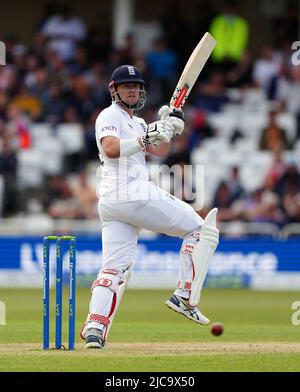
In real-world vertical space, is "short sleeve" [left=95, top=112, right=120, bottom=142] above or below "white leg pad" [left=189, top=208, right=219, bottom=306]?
above

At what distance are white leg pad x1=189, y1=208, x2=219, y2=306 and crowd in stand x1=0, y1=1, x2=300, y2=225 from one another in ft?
27.4

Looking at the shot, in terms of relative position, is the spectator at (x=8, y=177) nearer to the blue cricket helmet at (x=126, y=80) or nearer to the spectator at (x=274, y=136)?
the spectator at (x=274, y=136)

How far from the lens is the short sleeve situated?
7746 millimetres

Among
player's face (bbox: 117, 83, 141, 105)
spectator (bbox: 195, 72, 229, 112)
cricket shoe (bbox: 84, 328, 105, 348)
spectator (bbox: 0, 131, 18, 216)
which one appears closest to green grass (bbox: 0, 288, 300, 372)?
cricket shoe (bbox: 84, 328, 105, 348)

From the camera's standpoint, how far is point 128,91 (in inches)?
315

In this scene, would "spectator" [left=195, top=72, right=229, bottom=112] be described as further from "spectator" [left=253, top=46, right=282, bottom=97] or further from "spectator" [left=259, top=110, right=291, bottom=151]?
"spectator" [left=259, top=110, right=291, bottom=151]

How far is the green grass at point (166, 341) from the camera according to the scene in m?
6.94

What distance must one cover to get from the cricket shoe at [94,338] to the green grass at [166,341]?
0.08 m

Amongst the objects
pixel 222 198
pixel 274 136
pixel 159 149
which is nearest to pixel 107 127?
pixel 159 149

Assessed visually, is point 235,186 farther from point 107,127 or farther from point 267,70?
Result: point 107,127

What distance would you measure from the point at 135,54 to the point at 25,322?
909cm

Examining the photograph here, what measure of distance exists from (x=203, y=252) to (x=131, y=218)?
54 cm

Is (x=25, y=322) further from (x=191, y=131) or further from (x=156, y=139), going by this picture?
(x=191, y=131)

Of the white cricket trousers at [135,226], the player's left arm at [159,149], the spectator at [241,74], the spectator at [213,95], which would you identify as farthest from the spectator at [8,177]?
the white cricket trousers at [135,226]
